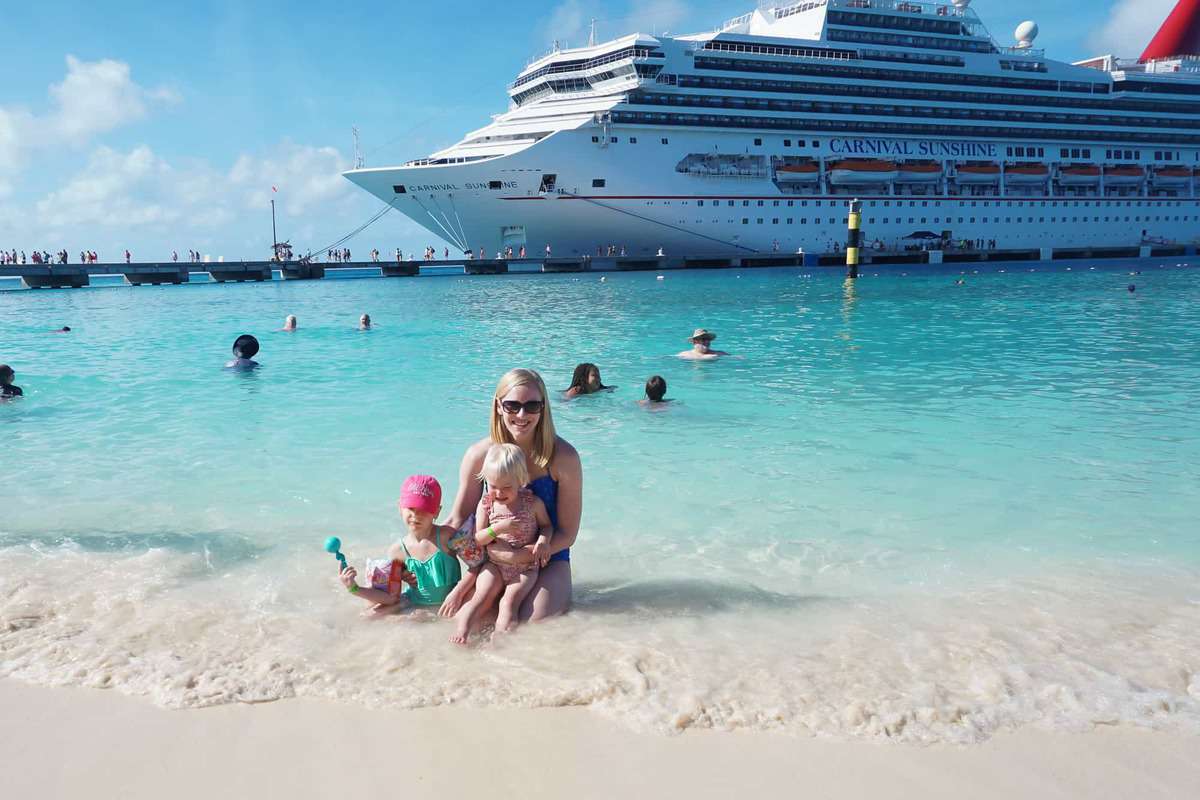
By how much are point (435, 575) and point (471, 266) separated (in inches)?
1605

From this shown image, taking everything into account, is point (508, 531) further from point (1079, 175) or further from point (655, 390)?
point (1079, 175)

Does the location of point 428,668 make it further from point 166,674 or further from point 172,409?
point 172,409

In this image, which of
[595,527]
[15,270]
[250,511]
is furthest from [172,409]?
[15,270]

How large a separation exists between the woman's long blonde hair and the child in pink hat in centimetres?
39

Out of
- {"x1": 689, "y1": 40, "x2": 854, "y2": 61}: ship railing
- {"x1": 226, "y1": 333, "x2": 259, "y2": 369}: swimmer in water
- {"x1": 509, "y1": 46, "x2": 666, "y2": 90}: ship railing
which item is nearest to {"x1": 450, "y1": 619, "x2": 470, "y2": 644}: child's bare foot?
{"x1": 226, "y1": 333, "x2": 259, "y2": 369}: swimmer in water

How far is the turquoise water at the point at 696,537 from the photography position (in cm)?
303

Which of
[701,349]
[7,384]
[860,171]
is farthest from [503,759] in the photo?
[860,171]

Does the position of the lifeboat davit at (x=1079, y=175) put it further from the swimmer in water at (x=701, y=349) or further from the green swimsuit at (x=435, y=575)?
the green swimsuit at (x=435, y=575)

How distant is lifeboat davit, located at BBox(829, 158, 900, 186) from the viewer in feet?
157

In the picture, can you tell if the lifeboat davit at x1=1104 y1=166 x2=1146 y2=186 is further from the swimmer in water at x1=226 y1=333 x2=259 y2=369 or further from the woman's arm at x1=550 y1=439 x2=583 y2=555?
the woman's arm at x1=550 y1=439 x2=583 y2=555

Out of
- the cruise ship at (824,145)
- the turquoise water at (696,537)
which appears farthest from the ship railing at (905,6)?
the turquoise water at (696,537)

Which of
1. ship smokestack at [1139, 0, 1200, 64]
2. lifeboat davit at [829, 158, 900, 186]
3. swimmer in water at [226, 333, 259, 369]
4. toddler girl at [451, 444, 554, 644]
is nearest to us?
toddler girl at [451, 444, 554, 644]

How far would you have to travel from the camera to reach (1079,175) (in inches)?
2146

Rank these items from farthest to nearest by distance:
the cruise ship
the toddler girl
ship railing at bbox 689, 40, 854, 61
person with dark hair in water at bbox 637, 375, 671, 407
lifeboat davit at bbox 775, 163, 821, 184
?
lifeboat davit at bbox 775, 163, 821, 184, ship railing at bbox 689, 40, 854, 61, the cruise ship, person with dark hair in water at bbox 637, 375, 671, 407, the toddler girl
